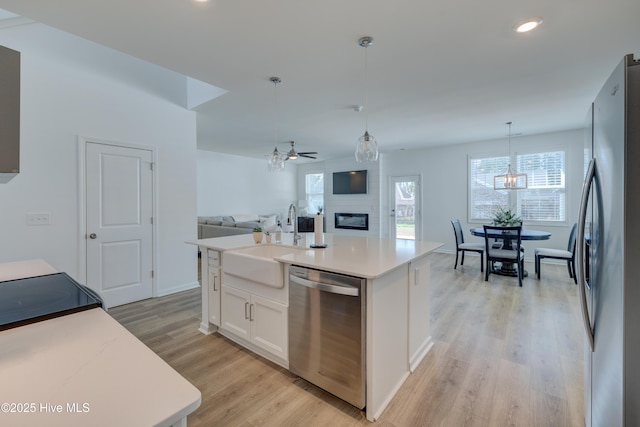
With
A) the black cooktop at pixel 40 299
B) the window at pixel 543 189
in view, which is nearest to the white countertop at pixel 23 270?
the black cooktop at pixel 40 299

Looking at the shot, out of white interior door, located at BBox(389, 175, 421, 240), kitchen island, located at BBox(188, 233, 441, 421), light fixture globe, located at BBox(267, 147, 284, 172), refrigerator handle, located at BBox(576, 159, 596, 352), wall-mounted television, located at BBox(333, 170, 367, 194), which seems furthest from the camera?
wall-mounted television, located at BBox(333, 170, 367, 194)

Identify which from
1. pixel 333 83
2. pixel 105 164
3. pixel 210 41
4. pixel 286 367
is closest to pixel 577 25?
pixel 333 83

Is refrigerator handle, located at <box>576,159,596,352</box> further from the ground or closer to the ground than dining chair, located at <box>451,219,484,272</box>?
further from the ground

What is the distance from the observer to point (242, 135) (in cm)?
566

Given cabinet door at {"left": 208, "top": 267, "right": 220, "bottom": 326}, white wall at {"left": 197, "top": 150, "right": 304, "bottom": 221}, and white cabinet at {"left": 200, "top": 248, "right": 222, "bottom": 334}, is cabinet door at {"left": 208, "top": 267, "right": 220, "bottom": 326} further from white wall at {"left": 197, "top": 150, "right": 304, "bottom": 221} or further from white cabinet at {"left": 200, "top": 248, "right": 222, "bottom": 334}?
white wall at {"left": 197, "top": 150, "right": 304, "bottom": 221}

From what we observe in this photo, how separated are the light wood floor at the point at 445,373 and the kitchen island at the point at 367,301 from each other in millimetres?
136

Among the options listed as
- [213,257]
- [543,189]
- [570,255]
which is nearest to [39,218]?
[213,257]

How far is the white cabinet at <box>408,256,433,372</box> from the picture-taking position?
7.22 feet

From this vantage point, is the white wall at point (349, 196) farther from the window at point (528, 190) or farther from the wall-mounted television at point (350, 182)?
the window at point (528, 190)

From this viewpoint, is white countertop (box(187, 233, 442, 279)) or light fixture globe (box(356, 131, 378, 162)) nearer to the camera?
white countertop (box(187, 233, 442, 279))

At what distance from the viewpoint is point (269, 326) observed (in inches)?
88.8

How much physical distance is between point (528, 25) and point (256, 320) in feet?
10.0

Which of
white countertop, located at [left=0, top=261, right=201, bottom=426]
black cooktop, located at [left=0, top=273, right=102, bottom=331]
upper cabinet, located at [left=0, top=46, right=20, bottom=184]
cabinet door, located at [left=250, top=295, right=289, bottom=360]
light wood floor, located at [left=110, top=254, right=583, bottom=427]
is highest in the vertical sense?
upper cabinet, located at [left=0, top=46, right=20, bottom=184]

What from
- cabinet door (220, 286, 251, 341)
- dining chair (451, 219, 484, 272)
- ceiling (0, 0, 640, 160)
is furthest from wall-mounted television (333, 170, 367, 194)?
cabinet door (220, 286, 251, 341)
